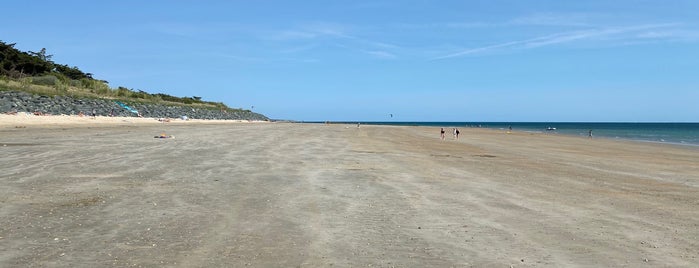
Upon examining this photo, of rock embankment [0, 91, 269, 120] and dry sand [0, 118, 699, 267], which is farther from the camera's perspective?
rock embankment [0, 91, 269, 120]

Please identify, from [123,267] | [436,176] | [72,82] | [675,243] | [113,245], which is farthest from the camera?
[72,82]

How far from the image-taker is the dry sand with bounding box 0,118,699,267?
5621 mm

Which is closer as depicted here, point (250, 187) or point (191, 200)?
point (191, 200)

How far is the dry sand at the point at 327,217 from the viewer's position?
18.4ft

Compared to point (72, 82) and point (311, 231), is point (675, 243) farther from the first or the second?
point (72, 82)

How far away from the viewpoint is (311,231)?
6.77 metres

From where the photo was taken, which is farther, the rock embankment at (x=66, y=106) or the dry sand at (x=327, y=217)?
the rock embankment at (x=66, y=106)

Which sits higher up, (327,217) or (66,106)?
(66,106)

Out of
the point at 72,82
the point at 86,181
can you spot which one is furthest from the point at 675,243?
the point at 72,82

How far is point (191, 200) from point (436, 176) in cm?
656

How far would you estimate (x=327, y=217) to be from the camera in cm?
768

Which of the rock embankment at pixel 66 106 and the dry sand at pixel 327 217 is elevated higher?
the rock embankment at pixel 66 106

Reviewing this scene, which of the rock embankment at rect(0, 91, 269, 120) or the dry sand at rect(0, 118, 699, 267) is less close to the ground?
the rock embankment at rect(0, 91, 269, 120)

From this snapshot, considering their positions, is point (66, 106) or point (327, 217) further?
point (66, 106)
